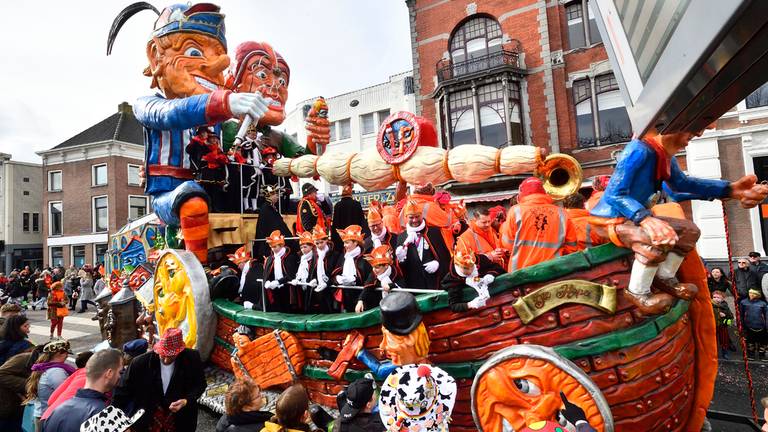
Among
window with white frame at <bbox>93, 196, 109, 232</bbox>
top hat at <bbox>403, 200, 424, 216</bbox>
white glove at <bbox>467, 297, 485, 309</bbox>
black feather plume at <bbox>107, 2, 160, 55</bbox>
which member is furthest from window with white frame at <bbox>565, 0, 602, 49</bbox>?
window with white frame at <bbox>93, 196, 109, 232</bbox>

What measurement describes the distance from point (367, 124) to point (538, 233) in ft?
66.9

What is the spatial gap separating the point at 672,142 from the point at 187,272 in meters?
4.07

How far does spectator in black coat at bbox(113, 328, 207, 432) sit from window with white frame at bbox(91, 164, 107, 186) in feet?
75.6

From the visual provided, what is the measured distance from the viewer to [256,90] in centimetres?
570

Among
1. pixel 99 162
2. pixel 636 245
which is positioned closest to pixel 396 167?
pixel 636 245

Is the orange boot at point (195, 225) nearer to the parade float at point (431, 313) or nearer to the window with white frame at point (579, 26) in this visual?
the parade float at point (431, 313)

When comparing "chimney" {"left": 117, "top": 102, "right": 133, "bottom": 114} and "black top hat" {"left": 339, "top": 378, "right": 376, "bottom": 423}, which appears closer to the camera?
"black top hat" {"left": 339, "top": 378, "right": 376, "bottom": 423}

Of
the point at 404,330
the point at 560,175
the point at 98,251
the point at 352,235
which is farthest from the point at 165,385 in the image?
the point at 98,251

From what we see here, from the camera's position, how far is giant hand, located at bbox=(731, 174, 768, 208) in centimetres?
231

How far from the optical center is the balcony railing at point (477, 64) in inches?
587

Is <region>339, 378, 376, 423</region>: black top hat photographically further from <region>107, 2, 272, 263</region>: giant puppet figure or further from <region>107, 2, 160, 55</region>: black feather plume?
<region>107, 2, 160, 55</region>: black feather plume

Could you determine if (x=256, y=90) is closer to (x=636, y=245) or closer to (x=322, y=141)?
(x=322, y=141)

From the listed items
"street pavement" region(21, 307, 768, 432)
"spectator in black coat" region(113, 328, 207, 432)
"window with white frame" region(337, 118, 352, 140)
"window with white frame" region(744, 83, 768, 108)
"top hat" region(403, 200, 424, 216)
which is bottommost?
"street pavement" region(21, 307, 768, 432)

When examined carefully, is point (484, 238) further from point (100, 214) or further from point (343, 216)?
point (100, 214)
